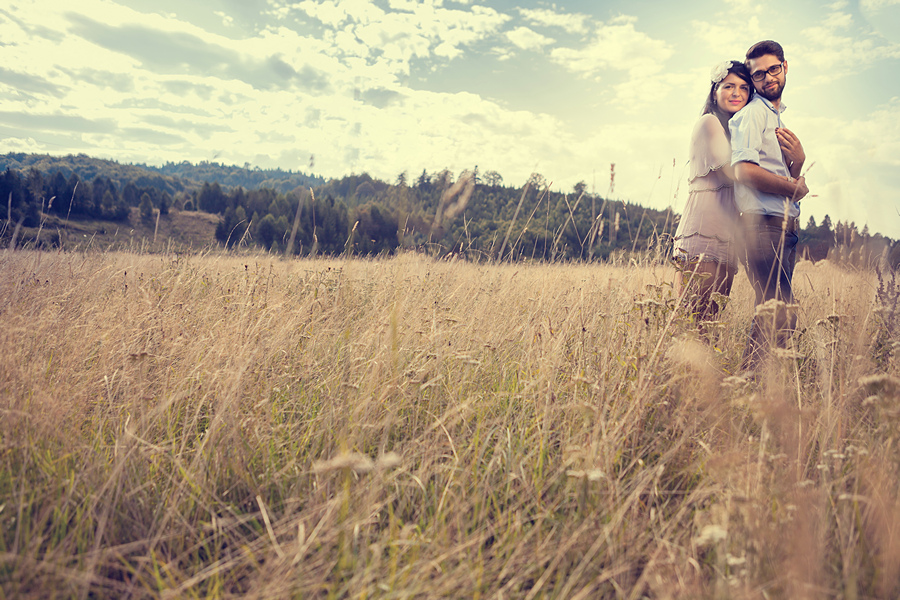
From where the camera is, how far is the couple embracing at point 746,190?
7.67 ft

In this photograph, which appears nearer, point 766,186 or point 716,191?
point 766,186

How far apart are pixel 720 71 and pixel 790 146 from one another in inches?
25.4

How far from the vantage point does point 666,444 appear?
1651 millimetres

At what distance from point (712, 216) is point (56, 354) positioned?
381 cm

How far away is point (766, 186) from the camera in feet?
7.61

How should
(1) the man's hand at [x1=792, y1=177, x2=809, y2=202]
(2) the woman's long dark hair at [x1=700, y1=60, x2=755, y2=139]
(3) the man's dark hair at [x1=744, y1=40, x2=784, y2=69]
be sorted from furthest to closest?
(2) the woman's long dark hair at [x1=700, y1=60, x2=755, y2=139], (3) the man's dark hair at [x1=744, y1=40, x2=784, y2=69], (1) the man's hand at [x1=792, y1=177, x2=809, y2=202]

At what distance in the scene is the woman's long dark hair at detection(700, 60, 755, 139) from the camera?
2.60m

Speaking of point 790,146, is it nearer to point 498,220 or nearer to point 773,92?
point 773,92

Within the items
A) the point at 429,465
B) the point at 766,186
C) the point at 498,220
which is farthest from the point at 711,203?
the point at 429,465

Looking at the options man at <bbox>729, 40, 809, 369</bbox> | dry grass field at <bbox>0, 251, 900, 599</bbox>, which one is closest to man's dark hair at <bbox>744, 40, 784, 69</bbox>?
man at <bbox>729, 40, 809, 369</bbox>

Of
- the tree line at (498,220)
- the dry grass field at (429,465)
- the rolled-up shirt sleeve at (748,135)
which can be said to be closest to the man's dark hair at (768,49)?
the rolled-up shirt sleeve at (748,135)

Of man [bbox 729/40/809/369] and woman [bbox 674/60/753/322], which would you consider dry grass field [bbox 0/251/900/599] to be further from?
woman [bbox 674/60/753/322]

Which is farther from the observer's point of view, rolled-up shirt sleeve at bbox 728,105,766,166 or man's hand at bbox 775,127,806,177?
man's hand at bbox 775,127,806,177

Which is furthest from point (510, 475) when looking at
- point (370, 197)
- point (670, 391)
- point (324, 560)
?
point (370, 197)
